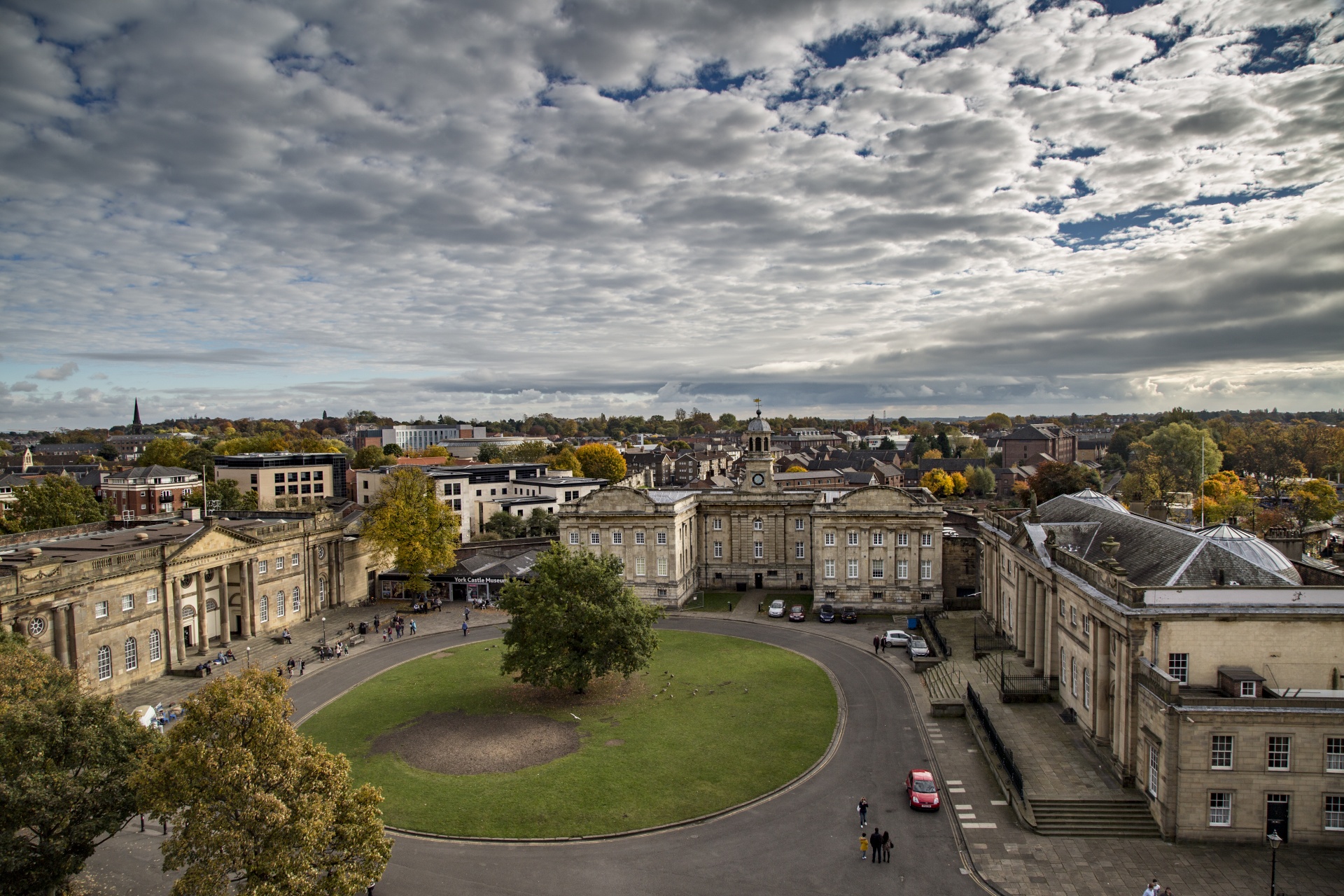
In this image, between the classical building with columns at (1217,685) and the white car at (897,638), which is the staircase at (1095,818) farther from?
the white car at (897,638)

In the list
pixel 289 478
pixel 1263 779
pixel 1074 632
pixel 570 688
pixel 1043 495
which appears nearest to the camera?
pixel 1263 779

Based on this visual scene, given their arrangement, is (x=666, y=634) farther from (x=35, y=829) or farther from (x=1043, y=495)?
(x=1043, y=495)

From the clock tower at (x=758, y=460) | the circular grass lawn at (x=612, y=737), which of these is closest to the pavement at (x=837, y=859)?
the circular grass lawn at (x=612, y=737)

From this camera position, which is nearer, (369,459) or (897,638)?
(897,638)

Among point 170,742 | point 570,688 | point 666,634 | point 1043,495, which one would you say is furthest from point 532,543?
point 1043,495

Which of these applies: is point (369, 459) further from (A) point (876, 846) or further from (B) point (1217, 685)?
(B) point (1217, 685)

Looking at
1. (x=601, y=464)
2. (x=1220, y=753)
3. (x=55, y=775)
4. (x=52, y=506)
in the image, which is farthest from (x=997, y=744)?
(x=601, y=464)
